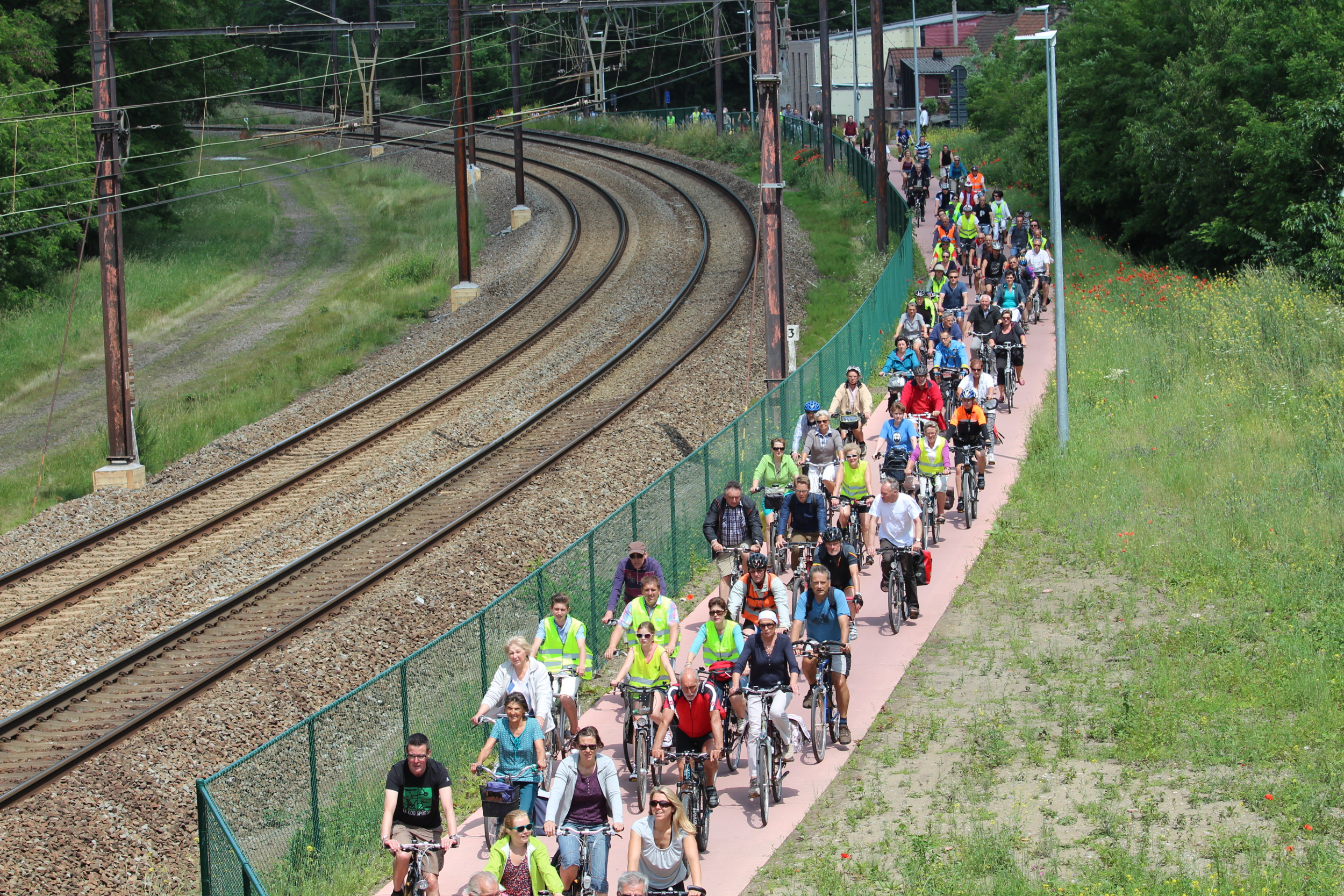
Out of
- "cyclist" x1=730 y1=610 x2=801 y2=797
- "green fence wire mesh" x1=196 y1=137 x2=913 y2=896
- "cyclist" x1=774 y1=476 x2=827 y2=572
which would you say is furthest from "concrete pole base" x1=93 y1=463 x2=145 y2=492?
"cyclist" x1=730 y1=610 x2=801 y2=797

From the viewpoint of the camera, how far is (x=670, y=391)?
1118 inches

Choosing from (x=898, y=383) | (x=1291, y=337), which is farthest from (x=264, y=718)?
(x=1291, y=337)

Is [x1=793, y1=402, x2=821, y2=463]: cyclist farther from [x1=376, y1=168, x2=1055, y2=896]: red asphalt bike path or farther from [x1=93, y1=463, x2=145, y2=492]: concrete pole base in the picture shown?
[x1=93, y1=463, x2=145, y2=492]: concrete pole base

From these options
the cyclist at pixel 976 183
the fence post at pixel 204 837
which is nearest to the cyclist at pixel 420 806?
the fence post at pixel 204 837

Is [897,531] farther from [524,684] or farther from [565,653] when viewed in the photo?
[524,684]

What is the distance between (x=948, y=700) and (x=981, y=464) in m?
6.18

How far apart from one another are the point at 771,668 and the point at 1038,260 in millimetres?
21694

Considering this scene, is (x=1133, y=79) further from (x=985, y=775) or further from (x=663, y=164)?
(x=985, y=775)

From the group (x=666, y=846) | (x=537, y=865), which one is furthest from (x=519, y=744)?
(x=666, y=846)

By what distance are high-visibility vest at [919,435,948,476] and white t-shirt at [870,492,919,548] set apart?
2.43 meters

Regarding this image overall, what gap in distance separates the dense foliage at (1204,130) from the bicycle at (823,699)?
2540 cm

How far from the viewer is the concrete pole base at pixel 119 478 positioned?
25469 millimetres

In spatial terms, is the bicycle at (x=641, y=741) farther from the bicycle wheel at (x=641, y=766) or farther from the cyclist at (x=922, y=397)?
the cyclist at (x=922, y=397)

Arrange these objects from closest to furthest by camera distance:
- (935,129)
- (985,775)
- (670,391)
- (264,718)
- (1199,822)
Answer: (1199,822)
(985,775)
(264,718)
(670,391)
(935,129)
